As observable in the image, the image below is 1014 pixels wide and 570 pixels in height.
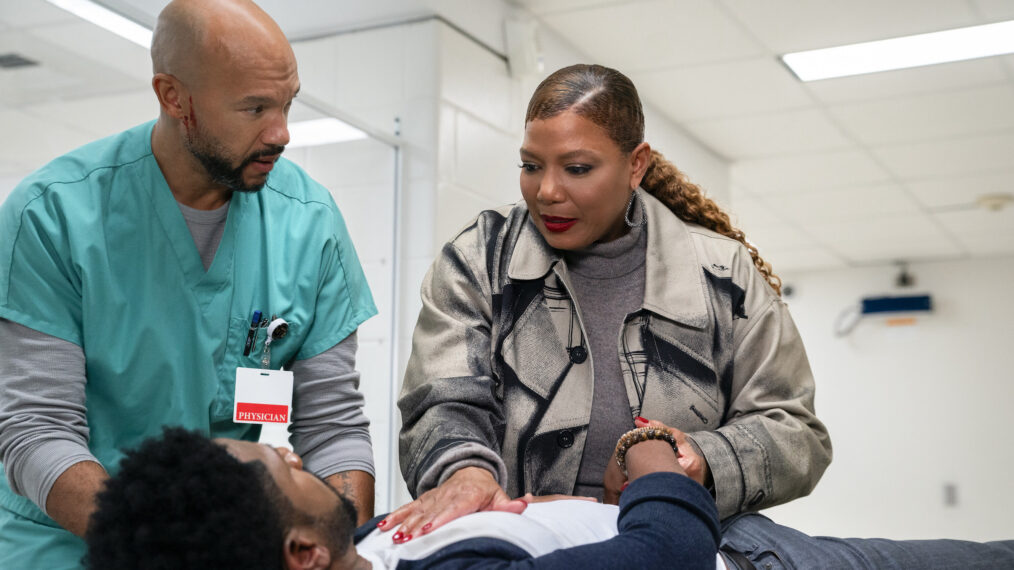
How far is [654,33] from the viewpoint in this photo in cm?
390

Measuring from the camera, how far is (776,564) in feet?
4.50

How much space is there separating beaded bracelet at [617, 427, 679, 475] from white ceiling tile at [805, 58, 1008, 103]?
3405mm

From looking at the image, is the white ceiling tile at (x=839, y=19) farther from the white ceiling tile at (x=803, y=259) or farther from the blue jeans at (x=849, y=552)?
the white ceiling tile at (x=803, y=259)

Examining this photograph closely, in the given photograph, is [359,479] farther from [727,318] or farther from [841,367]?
[841,367]

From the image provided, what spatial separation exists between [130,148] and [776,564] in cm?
117

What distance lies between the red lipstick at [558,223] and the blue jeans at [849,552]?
20.8 inches

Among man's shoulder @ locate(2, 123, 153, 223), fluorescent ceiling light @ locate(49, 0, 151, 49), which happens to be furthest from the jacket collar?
fluorescent ceiling light @ locate(49, 0, 151, 49)

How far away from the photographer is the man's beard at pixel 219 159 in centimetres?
151

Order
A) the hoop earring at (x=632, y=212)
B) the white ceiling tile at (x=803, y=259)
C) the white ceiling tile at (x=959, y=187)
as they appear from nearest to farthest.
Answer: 1. the hoop earring at (x=632, y=212)
2. the white ceiling tile at (x=959, y=187)
3. the white ceiling tile at (x=803, y=259)

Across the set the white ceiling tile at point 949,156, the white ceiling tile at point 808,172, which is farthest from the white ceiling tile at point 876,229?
the white ceiling tile at point 949,156

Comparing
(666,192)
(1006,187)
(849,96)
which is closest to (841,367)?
(1006,187)

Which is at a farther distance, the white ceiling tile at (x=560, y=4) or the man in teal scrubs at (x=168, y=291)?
the white ceiling tile at (x=560, y=4)

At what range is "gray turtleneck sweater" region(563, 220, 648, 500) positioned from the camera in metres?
1.56

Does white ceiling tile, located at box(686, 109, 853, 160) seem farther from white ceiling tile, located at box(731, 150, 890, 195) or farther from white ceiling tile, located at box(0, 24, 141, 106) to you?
white ceiling tile, located at box(0, 24, 141, 106)
